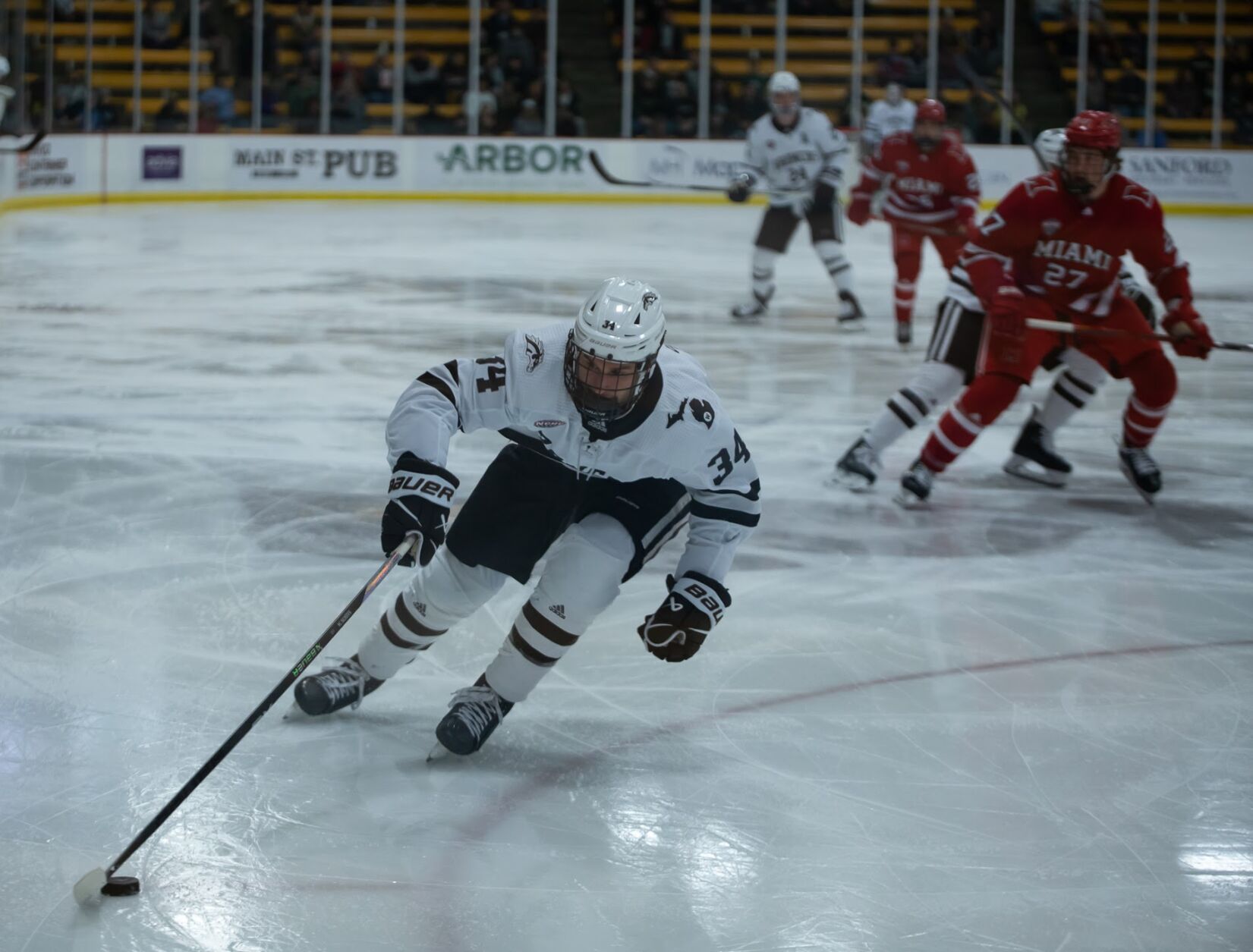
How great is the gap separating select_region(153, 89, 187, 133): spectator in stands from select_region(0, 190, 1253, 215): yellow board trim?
65 cm

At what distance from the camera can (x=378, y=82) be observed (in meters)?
16.8

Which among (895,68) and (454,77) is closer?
(895,68)

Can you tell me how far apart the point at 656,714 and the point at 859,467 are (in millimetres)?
2254

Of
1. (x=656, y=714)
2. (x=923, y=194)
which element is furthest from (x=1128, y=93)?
(x=656, y=714)

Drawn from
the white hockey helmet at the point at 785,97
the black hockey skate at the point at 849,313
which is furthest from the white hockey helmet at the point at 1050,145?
the white hockey helmet at the point at 785,97

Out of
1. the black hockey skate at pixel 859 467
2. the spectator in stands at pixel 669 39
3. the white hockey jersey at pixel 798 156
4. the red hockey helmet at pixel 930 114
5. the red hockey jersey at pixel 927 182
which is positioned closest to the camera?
the black hockey skate at pixel 859 467

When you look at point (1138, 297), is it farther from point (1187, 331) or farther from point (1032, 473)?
point (1032, 473)

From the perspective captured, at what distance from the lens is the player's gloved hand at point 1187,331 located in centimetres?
521

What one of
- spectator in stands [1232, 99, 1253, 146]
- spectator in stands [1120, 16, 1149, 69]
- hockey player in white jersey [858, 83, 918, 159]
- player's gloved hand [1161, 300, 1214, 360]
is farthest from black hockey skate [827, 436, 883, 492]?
spectator in stands [1120, 16, 1149, 69]

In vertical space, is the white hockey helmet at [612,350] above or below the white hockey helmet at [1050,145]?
below

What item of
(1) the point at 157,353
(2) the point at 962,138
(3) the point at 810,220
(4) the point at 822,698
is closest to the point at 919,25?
(2) the point at 962,138

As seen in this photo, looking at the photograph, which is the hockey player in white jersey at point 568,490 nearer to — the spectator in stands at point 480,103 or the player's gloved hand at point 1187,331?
the player's gloved hand at point 1187,331

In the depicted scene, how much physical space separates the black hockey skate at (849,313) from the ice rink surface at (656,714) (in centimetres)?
200

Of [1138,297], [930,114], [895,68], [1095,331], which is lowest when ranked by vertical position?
[1095,331]
